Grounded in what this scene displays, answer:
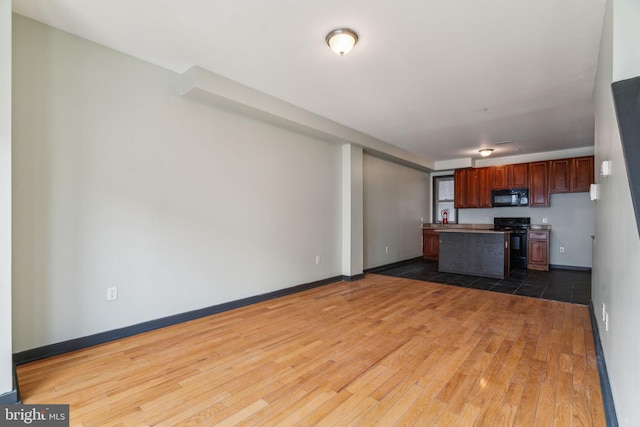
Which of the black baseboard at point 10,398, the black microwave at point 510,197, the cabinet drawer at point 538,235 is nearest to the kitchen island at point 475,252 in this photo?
the cabinet drawer at point 538,235

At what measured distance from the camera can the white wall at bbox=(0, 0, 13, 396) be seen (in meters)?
1.77

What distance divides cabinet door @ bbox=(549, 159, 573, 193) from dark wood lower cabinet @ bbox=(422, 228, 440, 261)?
8.64 feet

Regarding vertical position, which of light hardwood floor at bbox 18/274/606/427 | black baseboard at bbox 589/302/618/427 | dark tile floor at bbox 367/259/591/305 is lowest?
dark tile floor at bbox 367/259/591/305

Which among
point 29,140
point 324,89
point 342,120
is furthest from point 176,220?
point 342,120

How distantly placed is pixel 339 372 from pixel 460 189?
654 centimetres

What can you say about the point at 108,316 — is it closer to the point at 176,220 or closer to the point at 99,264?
the point at 99,264

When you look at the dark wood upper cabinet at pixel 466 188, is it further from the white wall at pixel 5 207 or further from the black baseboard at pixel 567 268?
the white wall at pixel 5 207

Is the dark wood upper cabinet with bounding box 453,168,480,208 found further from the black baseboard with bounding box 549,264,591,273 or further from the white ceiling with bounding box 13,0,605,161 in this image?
the white ceiling with bounding box 13,0,605,161

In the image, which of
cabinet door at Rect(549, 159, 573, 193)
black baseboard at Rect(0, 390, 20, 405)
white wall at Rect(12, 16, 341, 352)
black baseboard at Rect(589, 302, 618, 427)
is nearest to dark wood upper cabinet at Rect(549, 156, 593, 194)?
cabinet door at Rect(549, 159, 573, 193)

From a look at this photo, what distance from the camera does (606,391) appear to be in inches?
73.3

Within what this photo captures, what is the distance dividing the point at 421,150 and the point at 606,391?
5310mm

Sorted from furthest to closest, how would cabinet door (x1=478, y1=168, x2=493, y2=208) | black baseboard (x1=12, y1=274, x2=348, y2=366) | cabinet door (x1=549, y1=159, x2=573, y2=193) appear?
cabinet door (x1=478, y1=168, x2=493, y2=208), cabinet door (x1=549, y1=159, x2=573, y2=193), black baseboard (x1=12, y1=274, x2=348, y2=366)

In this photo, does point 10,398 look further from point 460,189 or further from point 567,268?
→ point 567,268

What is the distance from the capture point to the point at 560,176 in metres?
6.16
